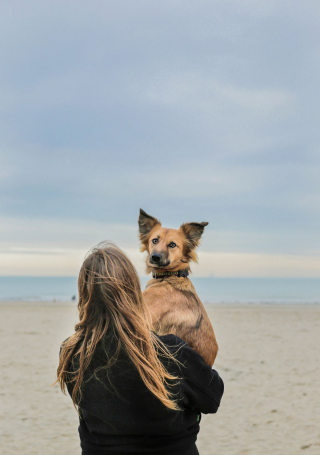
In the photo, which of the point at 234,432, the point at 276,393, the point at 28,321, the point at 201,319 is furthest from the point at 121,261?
the point at 28,321

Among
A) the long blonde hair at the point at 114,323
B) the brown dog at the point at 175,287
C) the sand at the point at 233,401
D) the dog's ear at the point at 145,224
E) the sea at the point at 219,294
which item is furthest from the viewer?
the sea at the point at 219,294

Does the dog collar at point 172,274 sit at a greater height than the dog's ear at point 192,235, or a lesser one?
lesser

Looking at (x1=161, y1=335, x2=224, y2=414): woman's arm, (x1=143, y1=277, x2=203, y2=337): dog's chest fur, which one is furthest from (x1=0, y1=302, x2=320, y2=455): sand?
(x1=161, y1=335, x2=224, y2=414): woman's arm

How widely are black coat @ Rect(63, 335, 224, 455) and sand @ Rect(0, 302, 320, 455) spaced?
2125 millimetres

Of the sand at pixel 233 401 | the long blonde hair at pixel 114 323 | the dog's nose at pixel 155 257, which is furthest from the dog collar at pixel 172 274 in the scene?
the long blonde hair at pixel 114 323

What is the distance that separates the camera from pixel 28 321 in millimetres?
24391

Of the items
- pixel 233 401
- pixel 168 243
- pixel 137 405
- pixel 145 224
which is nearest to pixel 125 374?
pixel 137 405

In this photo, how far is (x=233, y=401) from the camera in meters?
10.3

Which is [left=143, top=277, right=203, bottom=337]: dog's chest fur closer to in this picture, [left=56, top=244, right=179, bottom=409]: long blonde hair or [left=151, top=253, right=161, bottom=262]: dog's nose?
[left=151, top=253, right=161, bottom=262]: dog's nose

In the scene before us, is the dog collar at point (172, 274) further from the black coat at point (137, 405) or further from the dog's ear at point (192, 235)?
the black coat at point (137, 405)

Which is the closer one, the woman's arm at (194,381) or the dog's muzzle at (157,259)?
the woman's arm at (194,381)

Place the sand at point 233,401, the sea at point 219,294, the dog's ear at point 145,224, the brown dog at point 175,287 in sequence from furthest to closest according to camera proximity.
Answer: the sea at point 219,294
the sand at point 233,401
the dog's ear at point 145,224
the brown dog at point 175,287

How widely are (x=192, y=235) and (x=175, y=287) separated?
0.68 metres

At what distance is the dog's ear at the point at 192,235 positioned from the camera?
13.1 feet
